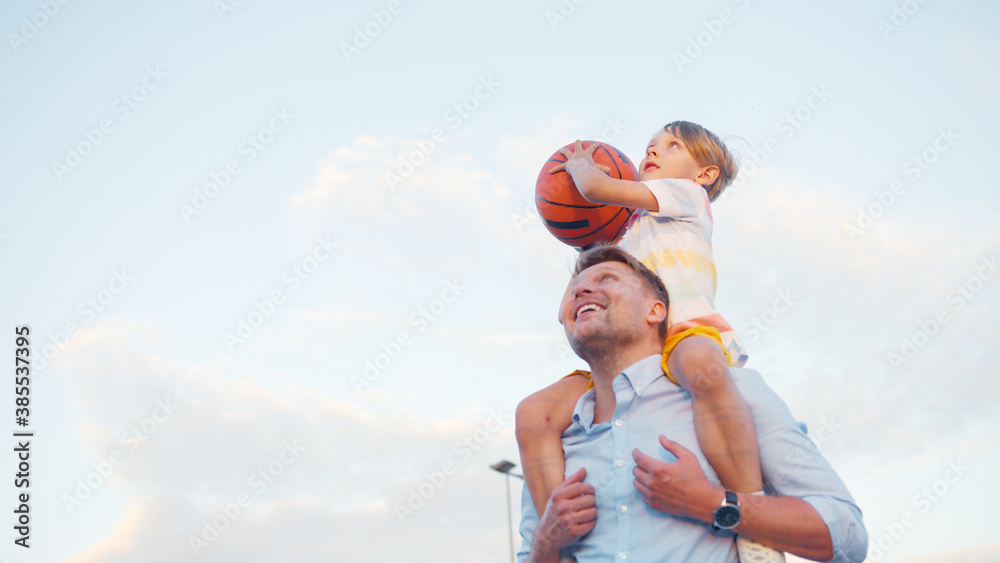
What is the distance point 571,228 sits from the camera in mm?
5258

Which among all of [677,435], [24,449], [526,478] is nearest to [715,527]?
[677,435]

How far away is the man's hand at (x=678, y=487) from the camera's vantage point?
11.0ft

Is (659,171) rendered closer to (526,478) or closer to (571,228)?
(571,228)

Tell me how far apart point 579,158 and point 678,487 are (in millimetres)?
2502

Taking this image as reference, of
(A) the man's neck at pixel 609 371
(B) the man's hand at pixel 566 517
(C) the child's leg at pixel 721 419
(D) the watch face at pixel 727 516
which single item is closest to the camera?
(D) the watch face at pixel 727 516

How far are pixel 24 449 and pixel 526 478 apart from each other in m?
9.36

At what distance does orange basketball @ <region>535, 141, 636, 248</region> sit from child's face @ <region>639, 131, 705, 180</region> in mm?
122

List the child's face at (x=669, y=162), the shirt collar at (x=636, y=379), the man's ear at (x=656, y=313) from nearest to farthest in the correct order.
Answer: the shirt collar at (x=636, y=379)
the man's ear at (x=656, y=313)
the child's face at (x=669, y=162)

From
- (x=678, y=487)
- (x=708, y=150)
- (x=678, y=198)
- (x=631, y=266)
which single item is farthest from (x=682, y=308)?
(x=708, y=150)

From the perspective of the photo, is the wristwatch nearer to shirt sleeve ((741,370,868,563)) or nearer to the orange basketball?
shirt sleeve ((741,370,868,563))

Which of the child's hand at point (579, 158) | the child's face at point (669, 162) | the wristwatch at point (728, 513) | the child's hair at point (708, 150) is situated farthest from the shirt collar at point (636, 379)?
the child's hair at point (708, 150)

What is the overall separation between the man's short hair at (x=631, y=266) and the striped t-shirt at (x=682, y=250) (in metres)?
0.10

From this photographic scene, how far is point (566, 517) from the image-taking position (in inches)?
144

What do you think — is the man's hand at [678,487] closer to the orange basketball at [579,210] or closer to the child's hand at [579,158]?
the orange basketball at [579,210]
